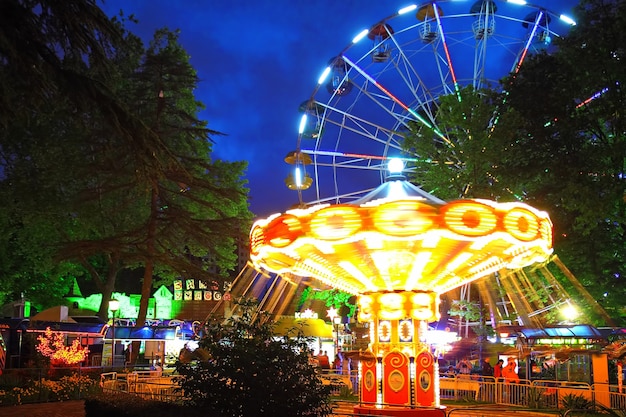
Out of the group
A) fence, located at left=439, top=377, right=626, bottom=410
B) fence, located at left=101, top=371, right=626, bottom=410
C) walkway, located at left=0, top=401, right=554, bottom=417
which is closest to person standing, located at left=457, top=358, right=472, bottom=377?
fence, located at left=101, top=371, right=626, bottom=410

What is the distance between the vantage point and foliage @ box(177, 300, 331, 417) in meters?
8.84

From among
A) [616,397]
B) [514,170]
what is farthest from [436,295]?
[514,170]

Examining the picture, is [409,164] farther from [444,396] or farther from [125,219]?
[125,219]

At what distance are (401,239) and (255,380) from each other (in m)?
3.72

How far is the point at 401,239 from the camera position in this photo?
36.4ft

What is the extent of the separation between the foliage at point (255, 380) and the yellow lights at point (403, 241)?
91.1 inches

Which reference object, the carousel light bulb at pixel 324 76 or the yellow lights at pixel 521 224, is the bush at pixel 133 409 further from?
the carousel light bulb at pixel 324 76

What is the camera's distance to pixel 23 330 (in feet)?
82.6

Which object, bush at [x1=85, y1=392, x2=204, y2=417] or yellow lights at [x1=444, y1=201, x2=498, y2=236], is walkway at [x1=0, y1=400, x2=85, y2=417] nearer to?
bush at [x1=85, y1=392, x2=204, y2=417]

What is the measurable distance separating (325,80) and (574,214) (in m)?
12.8

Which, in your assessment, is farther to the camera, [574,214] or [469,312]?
[469,312]

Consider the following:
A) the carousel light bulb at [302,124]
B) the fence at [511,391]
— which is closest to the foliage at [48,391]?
the fence at [511,391]

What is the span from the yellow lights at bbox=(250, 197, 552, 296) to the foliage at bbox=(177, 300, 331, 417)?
7.59 ft

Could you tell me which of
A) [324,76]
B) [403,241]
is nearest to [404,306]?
[403,241]
